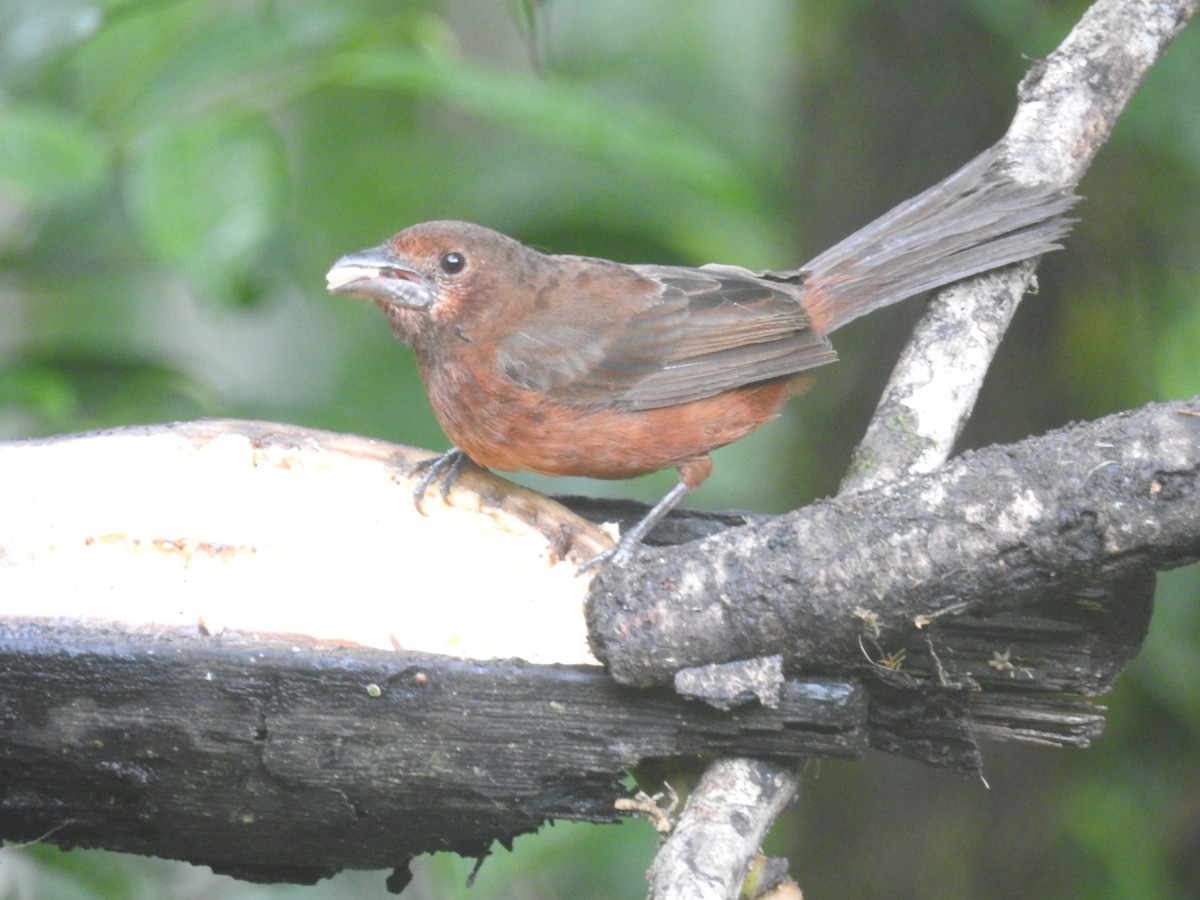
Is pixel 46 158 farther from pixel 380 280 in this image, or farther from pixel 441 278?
pixel 441 278

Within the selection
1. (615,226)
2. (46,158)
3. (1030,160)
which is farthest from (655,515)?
(46,158)

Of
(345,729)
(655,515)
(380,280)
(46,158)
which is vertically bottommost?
(345,729)

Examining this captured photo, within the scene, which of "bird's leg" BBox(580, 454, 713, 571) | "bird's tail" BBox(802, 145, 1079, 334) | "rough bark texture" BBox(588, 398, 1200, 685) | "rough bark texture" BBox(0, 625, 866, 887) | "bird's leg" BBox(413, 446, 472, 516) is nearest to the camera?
"rough bark texture" BBox(588, 398, 1200, 685)

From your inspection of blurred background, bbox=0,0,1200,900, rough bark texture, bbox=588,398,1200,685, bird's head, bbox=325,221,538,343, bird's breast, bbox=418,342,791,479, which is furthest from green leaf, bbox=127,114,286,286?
rough bark texture, bbox=588,398,1200,685

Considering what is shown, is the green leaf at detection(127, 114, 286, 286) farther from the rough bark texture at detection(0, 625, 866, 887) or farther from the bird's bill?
the rough bark texture at detection(0, 625, 866, 887)

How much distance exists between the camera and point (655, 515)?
10.2ft

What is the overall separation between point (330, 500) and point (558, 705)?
0.97 meters

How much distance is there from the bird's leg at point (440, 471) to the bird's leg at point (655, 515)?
0.44m

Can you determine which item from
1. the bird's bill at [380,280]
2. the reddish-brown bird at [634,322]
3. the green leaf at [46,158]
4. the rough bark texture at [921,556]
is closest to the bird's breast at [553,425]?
the reddish-brown bird at [634,322]

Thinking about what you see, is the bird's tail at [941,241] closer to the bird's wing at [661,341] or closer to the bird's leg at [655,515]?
the bird's wing at [661,341]

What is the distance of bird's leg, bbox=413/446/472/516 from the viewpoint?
9.98 ft

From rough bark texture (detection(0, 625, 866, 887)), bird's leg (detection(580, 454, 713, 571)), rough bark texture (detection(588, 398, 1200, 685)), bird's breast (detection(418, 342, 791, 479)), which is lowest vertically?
rough bark texture (detection(0, 625, 866, 887))

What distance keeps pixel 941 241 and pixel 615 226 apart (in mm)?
1303

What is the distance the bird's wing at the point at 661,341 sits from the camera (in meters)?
3.54
